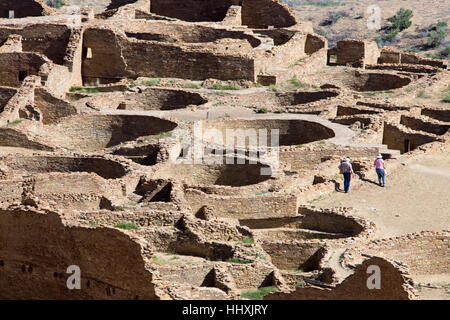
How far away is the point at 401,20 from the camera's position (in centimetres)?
9919

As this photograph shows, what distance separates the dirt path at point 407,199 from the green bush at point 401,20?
132ft

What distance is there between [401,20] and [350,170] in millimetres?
45397

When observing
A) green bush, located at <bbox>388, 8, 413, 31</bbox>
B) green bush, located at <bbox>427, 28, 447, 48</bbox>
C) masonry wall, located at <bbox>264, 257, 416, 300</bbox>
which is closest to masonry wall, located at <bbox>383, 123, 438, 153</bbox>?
masonry wall, located at <bbox>264, 257, 416, 300</bbox>

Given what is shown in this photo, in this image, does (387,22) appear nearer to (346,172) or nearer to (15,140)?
(15,140)

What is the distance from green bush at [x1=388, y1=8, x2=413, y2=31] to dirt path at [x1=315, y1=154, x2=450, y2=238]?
40.1 meters

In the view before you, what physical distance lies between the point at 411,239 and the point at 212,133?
16.8 metres

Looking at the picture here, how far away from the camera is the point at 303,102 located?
6925cm

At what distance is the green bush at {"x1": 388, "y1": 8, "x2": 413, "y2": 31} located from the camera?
98750mm

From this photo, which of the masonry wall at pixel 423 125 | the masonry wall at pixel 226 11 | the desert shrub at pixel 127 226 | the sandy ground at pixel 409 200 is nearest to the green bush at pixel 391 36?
the masonry wall at pixel 226 11

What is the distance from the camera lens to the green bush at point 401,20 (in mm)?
98750

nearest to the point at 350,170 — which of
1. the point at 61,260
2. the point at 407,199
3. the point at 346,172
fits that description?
the point at 346,172

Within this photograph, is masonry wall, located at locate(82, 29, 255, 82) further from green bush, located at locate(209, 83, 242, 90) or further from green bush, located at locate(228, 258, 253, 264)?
green bush, located at locate(228, 258, 253, 264)
